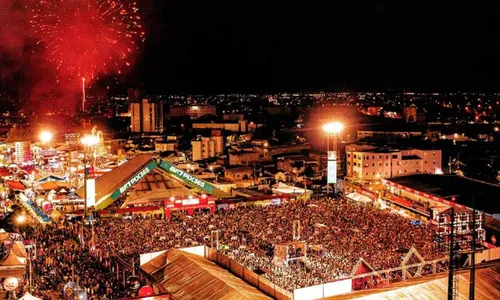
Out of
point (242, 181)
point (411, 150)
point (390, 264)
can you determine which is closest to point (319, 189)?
point (242, 181)

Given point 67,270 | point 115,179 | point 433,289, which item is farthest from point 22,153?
point 433,289

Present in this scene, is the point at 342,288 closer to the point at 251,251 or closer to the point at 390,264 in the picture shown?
the point at 390,264

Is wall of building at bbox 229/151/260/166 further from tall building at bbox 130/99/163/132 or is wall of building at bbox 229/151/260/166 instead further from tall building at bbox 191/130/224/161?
tall building at bbox 130/99/163/132

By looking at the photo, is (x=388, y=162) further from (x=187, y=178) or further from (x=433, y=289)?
(x=433, y=289)

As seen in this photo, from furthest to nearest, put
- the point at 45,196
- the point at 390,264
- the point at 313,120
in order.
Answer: the point at 313,120, the point at 45,196, the point at 390,264

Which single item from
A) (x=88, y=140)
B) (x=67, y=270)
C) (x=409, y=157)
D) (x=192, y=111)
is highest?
(x=192, y=111)
